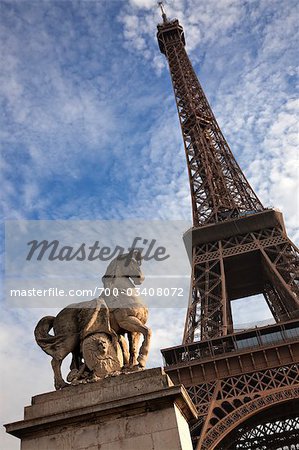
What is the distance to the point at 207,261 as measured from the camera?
4003 cm

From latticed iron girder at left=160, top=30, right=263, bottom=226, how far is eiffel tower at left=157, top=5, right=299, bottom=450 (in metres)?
0.10

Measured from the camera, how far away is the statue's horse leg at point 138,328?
8750mm

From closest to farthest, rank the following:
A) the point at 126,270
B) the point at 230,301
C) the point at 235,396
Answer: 1. the point at 126,270
2. the point at 235,396
3. the point at 230,301

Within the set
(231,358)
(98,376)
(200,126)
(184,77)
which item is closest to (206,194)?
(200,126)

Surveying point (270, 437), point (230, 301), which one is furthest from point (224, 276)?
point (270, 437)

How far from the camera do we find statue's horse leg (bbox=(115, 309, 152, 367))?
8.75 metres

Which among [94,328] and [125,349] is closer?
[94,328]

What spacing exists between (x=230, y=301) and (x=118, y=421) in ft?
132

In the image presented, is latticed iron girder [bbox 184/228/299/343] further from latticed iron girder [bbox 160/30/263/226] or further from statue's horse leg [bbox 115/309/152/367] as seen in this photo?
statue's horse leg [bbox 115/309/152/367]

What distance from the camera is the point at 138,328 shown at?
875cm

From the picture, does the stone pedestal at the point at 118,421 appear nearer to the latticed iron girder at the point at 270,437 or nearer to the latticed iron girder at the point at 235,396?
the latticed iron girder at the point at 235,396

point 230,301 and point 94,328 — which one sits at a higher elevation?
point 230,301

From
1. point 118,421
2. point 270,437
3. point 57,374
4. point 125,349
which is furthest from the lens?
point 270,437

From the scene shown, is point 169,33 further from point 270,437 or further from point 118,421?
point 118,421
